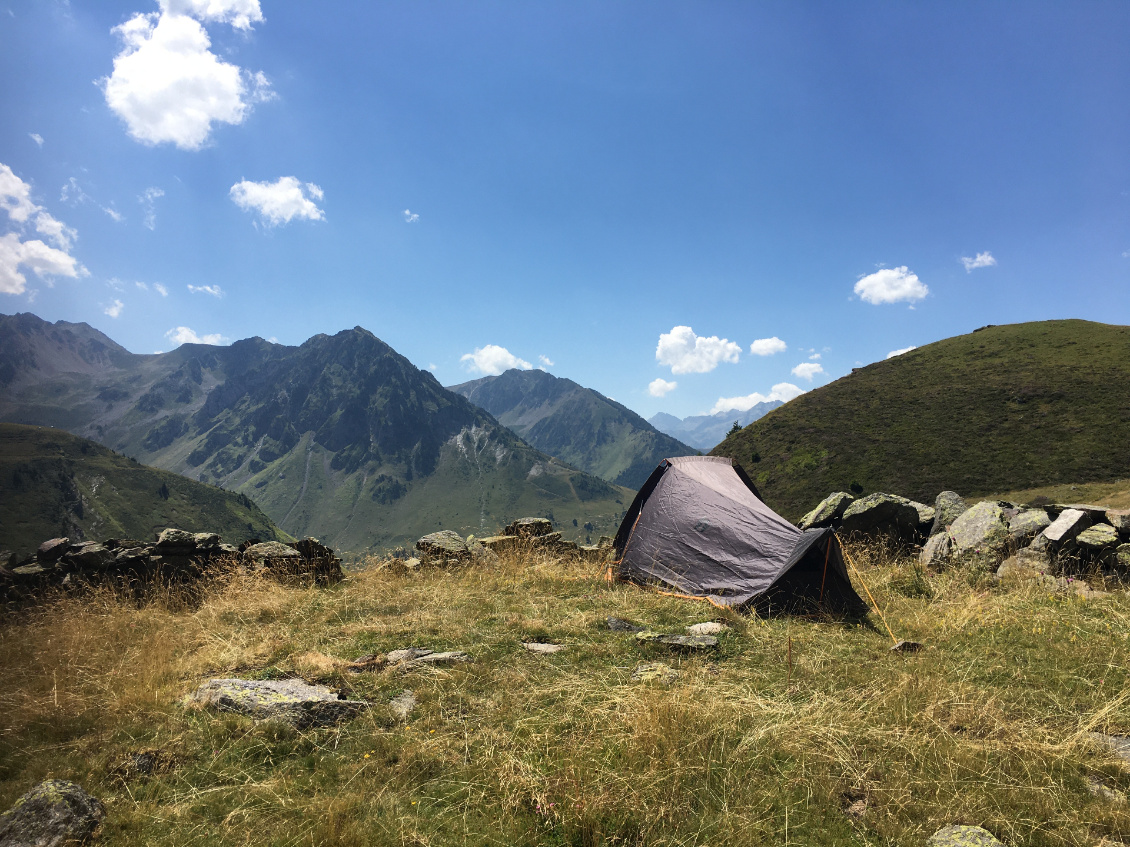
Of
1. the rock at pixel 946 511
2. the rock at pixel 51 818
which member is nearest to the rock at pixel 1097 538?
the rock at pixel 946 511

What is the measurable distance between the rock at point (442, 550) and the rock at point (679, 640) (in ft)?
21.6

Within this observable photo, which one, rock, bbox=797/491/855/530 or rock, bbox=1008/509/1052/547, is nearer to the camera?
rock, bbox=1008/509/1052/547

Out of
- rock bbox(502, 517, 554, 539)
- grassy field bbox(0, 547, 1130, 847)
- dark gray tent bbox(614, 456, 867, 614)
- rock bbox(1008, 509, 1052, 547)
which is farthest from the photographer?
rock bbox(502, 517, 554, 539)

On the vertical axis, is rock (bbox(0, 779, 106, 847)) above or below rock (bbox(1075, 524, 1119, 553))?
below

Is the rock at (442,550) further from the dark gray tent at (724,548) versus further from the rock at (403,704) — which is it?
the rock at (403,704)

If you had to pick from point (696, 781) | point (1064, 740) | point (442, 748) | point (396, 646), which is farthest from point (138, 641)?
point (1064, 740)

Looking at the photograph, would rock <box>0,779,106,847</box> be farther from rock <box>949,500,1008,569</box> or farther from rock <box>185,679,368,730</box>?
rock <box>949,500,1008,569</box>

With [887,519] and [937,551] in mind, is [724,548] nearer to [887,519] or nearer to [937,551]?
[937,551]

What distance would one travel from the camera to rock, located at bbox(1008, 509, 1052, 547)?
12109mm

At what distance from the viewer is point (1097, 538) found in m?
11.0

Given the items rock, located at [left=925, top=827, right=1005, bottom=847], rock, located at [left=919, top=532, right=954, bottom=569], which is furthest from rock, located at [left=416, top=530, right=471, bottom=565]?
rock, located at [left=919, top=532, right=954, bottom=569]

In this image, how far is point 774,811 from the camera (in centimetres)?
409

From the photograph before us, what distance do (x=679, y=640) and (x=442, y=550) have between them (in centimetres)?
759

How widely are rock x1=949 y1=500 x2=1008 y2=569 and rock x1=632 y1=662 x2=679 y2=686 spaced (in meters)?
A: 9.26
